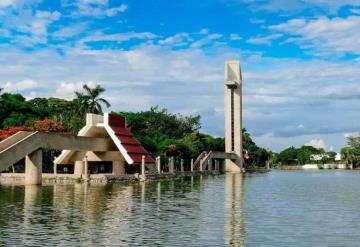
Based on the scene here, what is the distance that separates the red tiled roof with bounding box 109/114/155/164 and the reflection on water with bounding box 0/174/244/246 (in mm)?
31167

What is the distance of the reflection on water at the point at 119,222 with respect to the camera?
20.7 m

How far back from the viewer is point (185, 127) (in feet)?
468

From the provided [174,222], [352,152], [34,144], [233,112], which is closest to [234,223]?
[174,222]

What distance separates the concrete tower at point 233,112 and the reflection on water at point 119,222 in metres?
93.5

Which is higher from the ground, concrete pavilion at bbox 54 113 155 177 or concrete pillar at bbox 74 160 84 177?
concrete pavilion at bbox 54 113 155 177

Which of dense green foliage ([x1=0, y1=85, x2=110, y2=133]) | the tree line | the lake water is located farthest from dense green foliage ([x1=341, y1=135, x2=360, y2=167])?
the lake water

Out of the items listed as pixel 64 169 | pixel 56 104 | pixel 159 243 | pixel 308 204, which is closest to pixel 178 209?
pixel 308 204

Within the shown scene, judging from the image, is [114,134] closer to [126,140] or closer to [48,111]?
[126,140]

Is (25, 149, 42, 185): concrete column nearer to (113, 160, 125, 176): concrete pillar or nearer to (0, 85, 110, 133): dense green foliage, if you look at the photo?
(113, 160, 125, 176): concrete pillar

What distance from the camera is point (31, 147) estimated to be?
53.8 m

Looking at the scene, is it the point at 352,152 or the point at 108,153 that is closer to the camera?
the point at 108,153

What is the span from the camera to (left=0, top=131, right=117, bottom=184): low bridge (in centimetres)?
5022

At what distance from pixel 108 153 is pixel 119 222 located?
47.7 metres

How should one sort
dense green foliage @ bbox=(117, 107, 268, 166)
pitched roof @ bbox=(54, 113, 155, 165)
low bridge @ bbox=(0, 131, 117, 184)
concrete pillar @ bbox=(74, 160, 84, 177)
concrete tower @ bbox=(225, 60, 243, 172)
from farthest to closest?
1. concrete tower @ bbox=(225, 60, 243, 172)
2. dense green foliage @ bbox=(117, 107, 268, 166)
3. concrete pillar @ bbox=(74, 160, 84, 177)
4. pitched roof @ bbox=(54, 113, 155, 165)
5. low bridge @ bbox=(0, 131, 117, 184)
